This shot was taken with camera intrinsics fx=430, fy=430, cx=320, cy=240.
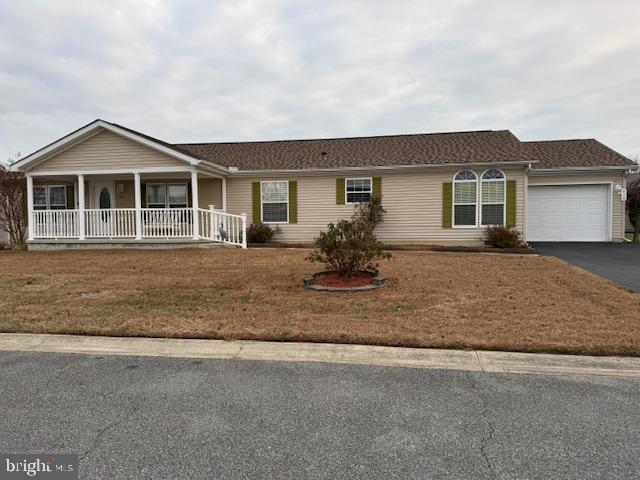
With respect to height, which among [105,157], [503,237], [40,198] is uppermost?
[105,157]

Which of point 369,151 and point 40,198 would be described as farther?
point 40,198

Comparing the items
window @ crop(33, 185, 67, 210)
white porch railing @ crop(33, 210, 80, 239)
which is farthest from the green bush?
window @ crop(33, 185, 67, 210)

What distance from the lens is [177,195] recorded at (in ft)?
55.2

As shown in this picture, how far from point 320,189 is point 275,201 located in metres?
1.79

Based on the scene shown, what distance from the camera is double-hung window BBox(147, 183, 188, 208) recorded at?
16.8 meters

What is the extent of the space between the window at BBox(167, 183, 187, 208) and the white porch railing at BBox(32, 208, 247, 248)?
182 centimetres

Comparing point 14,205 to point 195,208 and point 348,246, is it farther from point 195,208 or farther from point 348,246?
point 348,246

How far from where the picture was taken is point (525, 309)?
5.98 m

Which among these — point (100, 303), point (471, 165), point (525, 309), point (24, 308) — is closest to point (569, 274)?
point (525, 309)

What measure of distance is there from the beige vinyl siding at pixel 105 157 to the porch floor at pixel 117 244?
2451mm

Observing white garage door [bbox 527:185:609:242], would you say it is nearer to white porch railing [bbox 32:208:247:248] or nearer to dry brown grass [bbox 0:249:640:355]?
dry brown grass [bbox 0:249:640:355]

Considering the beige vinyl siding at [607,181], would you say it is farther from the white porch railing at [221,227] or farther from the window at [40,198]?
the window at [40,198]

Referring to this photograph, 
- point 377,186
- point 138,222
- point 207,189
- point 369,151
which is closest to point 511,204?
point 377,186

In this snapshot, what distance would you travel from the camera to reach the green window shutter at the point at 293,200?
16031 mm
